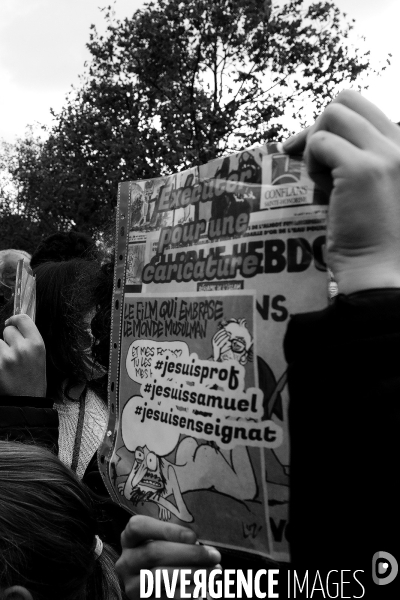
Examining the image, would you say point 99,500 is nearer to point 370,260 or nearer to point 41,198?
point 370,260

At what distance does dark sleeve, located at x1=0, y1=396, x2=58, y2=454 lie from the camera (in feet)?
5.35

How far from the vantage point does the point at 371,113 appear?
884mm

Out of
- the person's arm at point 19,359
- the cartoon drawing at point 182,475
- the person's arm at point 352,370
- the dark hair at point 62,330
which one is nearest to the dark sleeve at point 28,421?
→ the person's arm at point 19,359

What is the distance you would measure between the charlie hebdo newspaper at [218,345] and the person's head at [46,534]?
33cm

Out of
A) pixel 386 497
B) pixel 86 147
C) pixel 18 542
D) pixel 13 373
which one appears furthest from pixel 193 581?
pixel 86 147

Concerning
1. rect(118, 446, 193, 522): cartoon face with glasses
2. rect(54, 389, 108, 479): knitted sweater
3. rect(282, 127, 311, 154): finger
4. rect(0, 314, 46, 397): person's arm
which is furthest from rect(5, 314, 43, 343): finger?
rect(282, 127, 311, 154): finger

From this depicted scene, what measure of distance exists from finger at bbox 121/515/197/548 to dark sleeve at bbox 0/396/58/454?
26.1 inches

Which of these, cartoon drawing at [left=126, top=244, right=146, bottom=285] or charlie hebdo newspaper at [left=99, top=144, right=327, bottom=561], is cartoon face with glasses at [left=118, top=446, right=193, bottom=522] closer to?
→ charlie hebdo newspaper at [left=99, top=144, right=327, bottom=561]

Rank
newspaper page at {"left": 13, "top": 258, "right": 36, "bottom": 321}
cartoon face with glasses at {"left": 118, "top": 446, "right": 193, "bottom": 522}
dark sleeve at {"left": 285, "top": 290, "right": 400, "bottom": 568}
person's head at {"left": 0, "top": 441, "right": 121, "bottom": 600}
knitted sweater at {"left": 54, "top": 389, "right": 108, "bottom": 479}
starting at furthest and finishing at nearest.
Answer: knitted sweater at {"left": 54, "top": 389, "right": 108, "bottom": 479} → newspaper page at {"left": 13, "top": 258, "right": 36, "bottom": 321} → person's head at {"left": 0, "top": 441, "right": 121, "bottom": 600} → cartoon face with glasses at {"left": 118, "top": 446, "right": 193, "bottom": 522} → dark sleeve at {"left": 285, "top": 290, "right": 400, "bottom": 568}

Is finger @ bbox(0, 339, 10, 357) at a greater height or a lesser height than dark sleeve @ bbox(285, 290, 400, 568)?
greater

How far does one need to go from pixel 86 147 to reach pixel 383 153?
13018mm

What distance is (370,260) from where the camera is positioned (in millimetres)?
841

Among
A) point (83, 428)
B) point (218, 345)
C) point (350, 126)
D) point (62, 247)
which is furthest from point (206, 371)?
point (62, 247)

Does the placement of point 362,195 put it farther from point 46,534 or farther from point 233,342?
point 46,534
